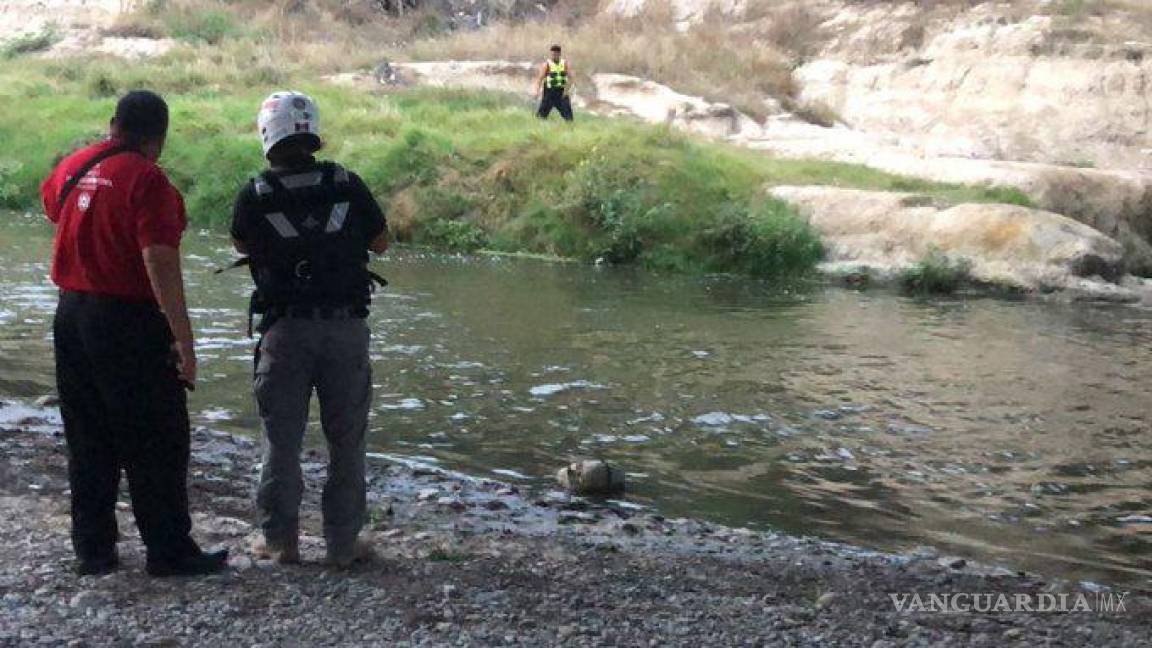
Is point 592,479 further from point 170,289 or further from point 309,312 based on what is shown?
point 170,289

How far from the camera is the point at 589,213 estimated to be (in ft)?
78.7

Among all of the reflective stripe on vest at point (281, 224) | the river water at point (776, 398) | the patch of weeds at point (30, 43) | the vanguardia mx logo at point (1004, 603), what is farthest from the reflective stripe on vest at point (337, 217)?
the patch of weeds at point (30, 43)

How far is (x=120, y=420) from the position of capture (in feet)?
19.7

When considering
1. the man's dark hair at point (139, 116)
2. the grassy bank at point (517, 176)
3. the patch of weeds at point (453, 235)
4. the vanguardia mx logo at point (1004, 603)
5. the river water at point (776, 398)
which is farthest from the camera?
the patch of weeds at point (453, 235)

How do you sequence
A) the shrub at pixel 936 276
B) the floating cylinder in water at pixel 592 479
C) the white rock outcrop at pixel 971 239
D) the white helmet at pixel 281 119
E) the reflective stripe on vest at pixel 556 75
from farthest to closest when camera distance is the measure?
1. the reflective stripe on vest at pixel 556 75
2. the white rock outcrop at pixel 971 239
3. the shrub at pixel 936 276
4. the floating cylinder in water at pixel 592 479
5. the white helmet at pixel 281 119

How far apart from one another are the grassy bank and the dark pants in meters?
0.39

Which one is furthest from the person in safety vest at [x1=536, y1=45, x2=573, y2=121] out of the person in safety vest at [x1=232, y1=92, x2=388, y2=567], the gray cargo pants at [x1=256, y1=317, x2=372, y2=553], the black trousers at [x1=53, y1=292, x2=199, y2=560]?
the black trousers at [x1=53, y1=292, x2=199, y2=560]

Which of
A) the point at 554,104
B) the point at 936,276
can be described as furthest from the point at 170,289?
the point at 554,104

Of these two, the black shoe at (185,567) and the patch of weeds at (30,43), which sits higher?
the patch of weeds at (30,43)

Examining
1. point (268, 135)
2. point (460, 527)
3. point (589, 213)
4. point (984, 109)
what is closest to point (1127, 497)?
point (460, 527)

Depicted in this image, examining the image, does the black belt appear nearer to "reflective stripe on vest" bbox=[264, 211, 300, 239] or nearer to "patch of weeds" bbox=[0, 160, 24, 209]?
"reflective stripe on vest" bbox=[264, 211, 300, 239]

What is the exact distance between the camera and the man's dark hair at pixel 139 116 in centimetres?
593

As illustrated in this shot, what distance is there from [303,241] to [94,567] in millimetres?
1621

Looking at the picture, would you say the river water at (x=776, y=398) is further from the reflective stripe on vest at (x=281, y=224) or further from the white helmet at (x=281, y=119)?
the white helmet at (x=281, y=119)
